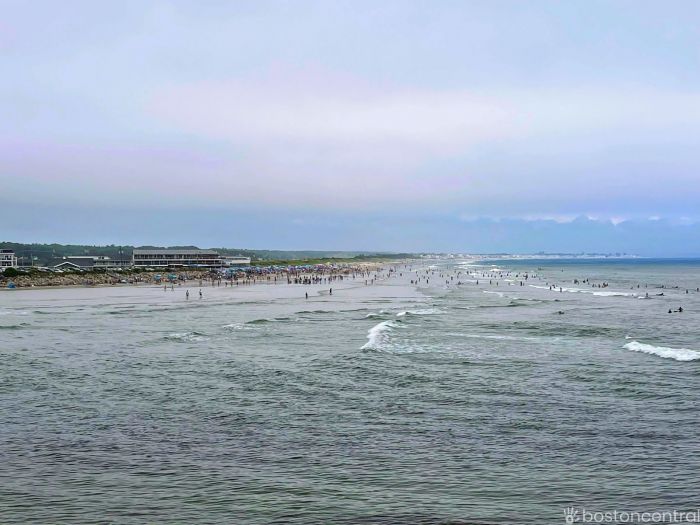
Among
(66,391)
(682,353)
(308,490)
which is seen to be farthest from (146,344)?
(682,353)

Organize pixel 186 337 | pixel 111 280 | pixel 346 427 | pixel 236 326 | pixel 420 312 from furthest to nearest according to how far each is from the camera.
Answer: pixel 111 280 → pixel 420 312 → pixel 236 326 → pixel 186 337 → pixel 346 427

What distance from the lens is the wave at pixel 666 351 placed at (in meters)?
29.1

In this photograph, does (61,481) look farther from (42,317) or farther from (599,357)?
(42,317)

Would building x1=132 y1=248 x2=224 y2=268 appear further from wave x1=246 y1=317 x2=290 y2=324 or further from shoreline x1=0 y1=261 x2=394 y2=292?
wave x1=246 y1=317 x2=290 y2=324

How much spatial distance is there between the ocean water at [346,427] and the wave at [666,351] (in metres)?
0.14

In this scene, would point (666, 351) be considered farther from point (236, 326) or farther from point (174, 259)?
point (174, 259)

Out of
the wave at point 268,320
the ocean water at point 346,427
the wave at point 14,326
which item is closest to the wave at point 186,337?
the ocean water at point 346,427

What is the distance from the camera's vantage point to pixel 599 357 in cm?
2953

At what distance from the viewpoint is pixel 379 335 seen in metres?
37.6

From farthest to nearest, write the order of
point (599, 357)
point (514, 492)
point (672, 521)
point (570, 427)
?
point (599, 357) < point (570, 427) < point (514, 492) < point (672, 521)

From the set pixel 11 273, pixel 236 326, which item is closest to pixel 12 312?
pixel 236 326

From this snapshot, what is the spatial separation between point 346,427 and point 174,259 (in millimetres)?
150719

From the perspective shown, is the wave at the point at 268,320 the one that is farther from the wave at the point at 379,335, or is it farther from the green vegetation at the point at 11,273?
the green vegetation at the point at 11,273

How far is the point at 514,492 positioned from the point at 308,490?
446 cm
